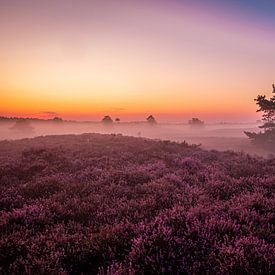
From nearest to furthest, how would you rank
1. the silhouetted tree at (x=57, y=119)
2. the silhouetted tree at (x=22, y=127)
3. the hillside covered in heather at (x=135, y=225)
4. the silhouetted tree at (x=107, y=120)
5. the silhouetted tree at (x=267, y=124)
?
1. the hillside covered in heather at (x=135, y=225)
2. the silhouetted tree at (x=267, y=124)
3. the silhouetted tree at (x=22, y=127)
4. the silhouetted tree at (x=107, y=120)
5. the silhouetted tree at (x=57, y=119)

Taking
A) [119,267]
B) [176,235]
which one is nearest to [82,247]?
[119,267]

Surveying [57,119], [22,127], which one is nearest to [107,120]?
[22,127]

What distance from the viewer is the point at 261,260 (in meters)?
5.46

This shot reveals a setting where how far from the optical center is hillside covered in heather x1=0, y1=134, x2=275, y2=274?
571 cm

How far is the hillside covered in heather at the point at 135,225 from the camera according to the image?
18.7ft

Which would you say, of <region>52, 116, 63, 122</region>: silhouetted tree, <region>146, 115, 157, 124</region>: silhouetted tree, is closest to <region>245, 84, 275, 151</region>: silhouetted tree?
<region>146, 115, 157, 124</region>: silhouetted tree

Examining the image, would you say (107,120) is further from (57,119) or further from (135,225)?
(135,225)

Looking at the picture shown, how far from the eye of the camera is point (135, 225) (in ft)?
25.3

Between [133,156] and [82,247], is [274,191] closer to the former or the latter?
[82,247]

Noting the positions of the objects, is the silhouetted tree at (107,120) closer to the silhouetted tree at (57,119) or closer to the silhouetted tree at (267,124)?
the silhouetted tree at (57,119)

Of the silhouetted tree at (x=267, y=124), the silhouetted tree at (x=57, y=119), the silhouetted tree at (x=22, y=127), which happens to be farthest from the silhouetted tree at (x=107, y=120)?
the silhouetted tree at (x=267, y=124)

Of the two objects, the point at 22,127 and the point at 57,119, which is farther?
the point at 57,119

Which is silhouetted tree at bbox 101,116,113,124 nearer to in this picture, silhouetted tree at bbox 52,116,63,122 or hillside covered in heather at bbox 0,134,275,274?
silhouetted tree at bbox 52,116,63,122

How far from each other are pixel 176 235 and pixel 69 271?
7.80ft
